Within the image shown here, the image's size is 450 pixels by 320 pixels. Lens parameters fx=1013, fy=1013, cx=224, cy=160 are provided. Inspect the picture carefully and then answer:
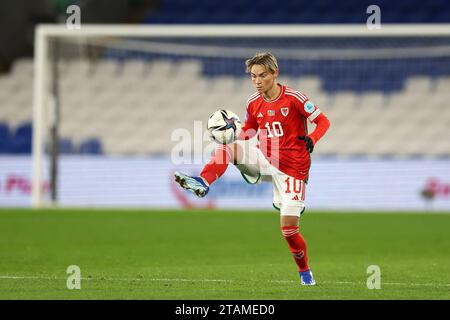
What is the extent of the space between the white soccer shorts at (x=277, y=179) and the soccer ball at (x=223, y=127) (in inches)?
4.6

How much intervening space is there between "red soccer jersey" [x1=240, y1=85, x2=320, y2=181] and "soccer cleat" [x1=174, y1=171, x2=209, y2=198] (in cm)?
82

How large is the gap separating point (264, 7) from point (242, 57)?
3654 millimetres

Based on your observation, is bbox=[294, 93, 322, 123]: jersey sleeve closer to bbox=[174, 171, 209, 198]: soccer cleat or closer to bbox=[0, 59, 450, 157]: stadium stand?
bbox=[174, 171, 209, 198]: soccer cleat

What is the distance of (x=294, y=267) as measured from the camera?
483 inches

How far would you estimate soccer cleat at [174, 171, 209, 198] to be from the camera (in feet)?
31.6

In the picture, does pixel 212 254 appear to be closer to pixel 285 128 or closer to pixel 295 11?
pixel 285 128

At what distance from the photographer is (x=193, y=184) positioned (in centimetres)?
964

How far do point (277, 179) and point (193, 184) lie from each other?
3.17 ft

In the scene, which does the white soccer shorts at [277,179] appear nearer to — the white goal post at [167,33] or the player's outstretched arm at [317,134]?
the player's outstretched arm at [317,134]

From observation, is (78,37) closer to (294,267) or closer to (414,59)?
(414,59)

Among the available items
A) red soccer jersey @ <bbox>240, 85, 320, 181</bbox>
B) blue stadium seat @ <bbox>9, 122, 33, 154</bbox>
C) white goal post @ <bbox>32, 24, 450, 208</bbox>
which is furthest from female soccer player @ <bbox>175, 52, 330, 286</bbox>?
blue stadium seat @ <bbox>9, 122, 33, 154</bbox>

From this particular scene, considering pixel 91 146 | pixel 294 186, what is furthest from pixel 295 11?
pixel 294 186

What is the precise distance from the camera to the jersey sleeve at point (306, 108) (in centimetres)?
1008

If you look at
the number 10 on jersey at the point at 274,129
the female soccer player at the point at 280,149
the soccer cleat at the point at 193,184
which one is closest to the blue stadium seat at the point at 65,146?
the female soccer player at the point at 280,149
